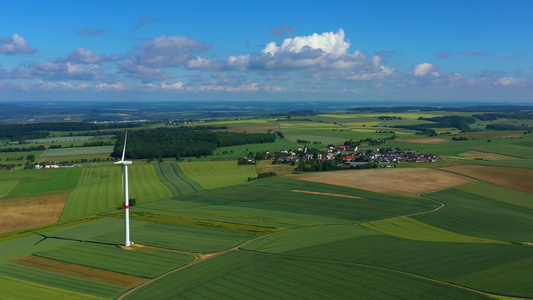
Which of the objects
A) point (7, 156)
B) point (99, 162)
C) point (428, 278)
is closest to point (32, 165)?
point (99, 162)

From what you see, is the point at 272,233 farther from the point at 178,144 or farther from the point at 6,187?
the point at 178,144

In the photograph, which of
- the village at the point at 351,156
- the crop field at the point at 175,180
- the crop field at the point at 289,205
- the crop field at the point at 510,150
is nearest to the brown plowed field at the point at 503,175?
the village at the point at 351,156

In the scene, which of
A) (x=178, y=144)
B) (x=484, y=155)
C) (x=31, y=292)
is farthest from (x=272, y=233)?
A: (x=178, y=144)

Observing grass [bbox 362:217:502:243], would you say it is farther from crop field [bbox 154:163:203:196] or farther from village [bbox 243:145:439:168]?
village [bbox 243:145:439:168]

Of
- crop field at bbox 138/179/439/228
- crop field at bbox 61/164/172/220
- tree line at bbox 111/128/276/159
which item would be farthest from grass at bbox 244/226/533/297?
tree line at bbox 111/128/276/159

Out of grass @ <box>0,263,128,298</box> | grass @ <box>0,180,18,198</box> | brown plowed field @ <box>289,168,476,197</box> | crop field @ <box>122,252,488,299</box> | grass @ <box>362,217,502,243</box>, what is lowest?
grass @ <box>0,180,18,198</box>

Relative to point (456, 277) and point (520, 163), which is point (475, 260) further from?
point (520, 163)
